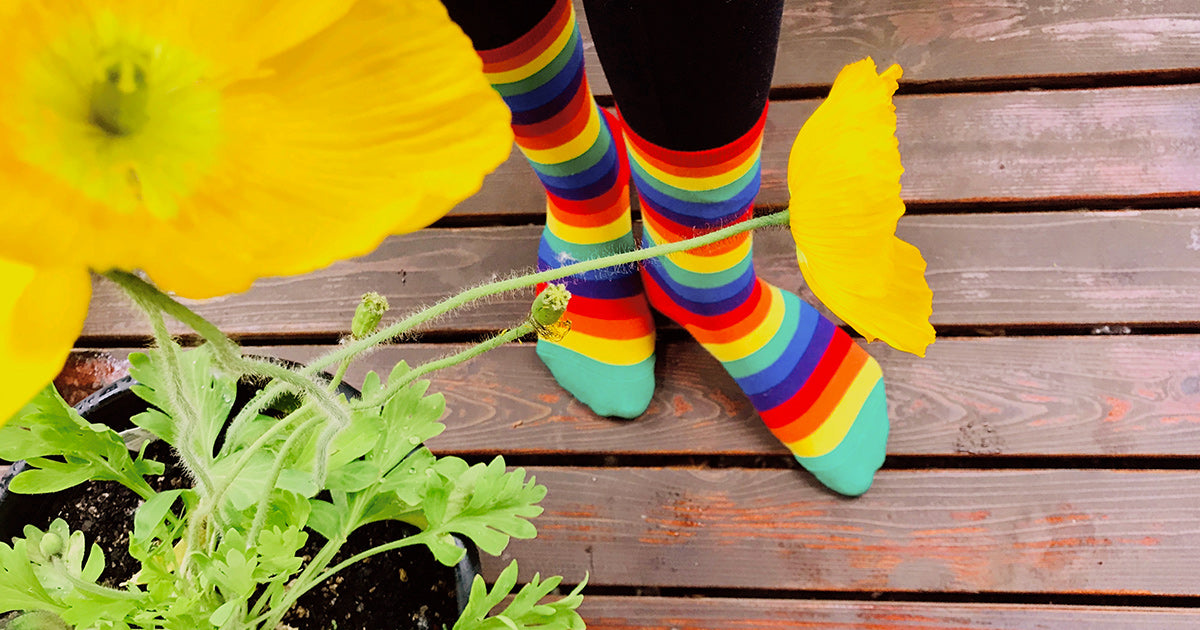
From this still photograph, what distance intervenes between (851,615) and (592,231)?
1.74 ft

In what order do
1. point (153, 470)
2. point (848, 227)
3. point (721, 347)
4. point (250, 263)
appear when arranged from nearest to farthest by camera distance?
point (250, 263) < point (848, 227) < point (153, 470) < point (721, 347)

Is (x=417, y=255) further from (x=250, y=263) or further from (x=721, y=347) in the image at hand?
(x=250, y=263)

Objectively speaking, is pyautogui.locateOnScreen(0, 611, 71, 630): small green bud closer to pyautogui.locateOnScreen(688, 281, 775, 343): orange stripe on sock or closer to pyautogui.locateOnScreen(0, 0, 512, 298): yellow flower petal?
pyautogui.locateOnScreen(0, 0, 512, 298): yellow flower petal

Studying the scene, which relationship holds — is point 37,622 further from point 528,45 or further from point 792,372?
point 792,372

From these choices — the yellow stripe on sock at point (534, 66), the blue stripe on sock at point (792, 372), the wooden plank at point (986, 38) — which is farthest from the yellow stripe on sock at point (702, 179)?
the wooden plank at point (986, 38)

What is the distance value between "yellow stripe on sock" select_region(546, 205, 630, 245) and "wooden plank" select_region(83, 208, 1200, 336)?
128 mm

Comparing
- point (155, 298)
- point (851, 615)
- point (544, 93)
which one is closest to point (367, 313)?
point (155, 298)

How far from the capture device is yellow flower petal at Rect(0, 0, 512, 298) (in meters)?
0.15

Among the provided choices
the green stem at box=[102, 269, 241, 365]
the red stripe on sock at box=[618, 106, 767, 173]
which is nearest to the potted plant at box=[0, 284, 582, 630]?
the green stem at box=[102, 269, 241, 365]

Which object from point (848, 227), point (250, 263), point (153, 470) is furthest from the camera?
point (153, 470)

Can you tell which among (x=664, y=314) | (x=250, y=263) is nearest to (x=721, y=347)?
(x=664, y=314)

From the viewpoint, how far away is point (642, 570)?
92 centimetres

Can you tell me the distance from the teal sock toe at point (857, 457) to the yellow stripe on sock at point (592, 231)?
0.35 metres

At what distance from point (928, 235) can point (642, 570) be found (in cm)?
55
